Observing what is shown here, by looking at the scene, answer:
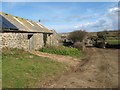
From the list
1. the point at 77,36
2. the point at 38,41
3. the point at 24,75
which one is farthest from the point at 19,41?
the point at 77,36

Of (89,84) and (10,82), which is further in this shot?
(89,84)

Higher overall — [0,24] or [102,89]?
[0,24]

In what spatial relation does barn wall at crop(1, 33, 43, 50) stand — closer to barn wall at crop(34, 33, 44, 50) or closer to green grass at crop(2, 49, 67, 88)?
barn wall at crop(34, 33, 44, 50)

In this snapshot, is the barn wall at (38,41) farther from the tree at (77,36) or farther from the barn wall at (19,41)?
the tree at (77,36)

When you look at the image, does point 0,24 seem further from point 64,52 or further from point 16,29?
point 64,52

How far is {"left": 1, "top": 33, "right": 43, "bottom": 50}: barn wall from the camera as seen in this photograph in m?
22.8

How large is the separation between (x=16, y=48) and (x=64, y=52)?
265 inches

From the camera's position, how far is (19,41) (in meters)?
25.2

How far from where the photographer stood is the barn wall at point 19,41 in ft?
74.8

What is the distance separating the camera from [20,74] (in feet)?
44.7

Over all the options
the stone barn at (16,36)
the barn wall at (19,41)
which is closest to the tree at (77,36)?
the stone barn at (16,36)

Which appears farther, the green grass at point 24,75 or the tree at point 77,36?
the tree at point 77,36

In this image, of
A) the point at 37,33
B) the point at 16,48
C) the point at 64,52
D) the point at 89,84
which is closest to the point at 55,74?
the point at 89,84

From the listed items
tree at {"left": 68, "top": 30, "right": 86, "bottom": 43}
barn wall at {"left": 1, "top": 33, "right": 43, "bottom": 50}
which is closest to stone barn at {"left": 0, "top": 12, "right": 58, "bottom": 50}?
barn wall at {"left": 1, "top": 33, "right": 43, "bottom": 50}
